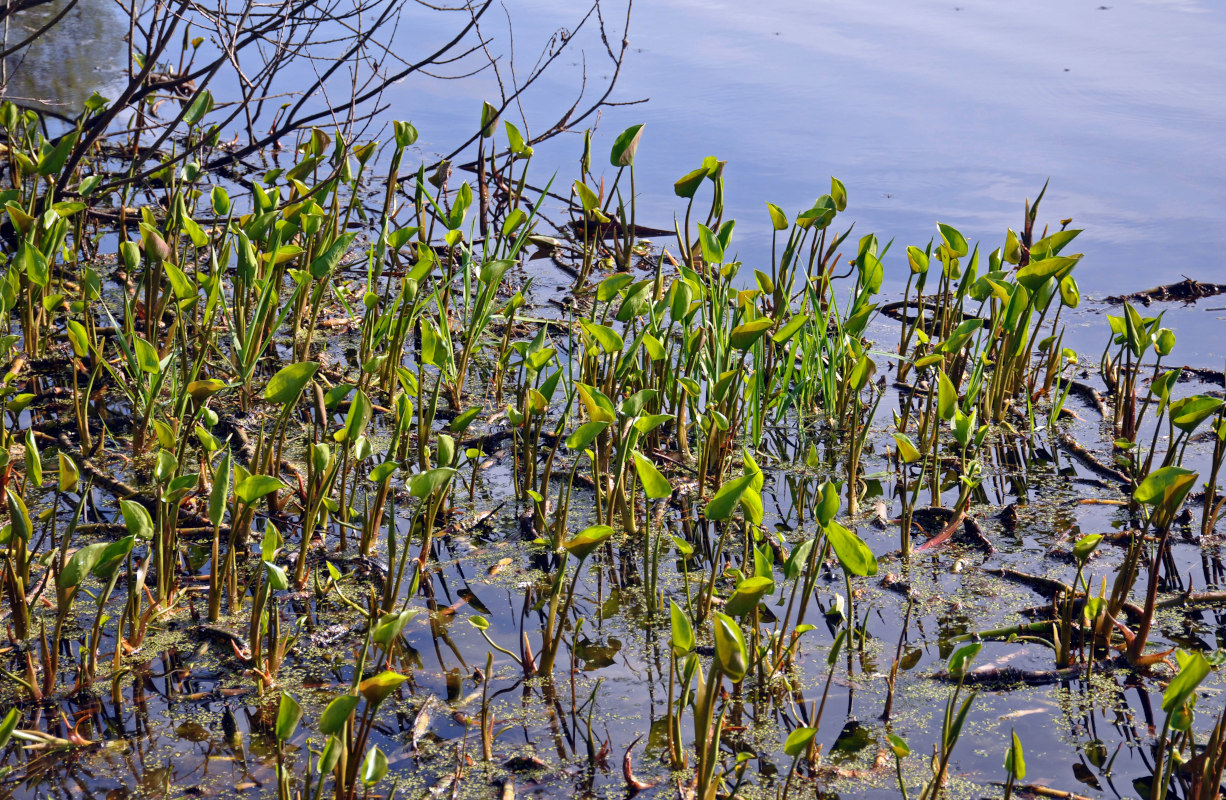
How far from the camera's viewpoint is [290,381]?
70.6 inches

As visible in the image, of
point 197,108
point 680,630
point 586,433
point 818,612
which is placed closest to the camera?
point 680,630

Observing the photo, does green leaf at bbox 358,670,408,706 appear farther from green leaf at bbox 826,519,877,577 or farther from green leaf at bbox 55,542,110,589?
green leaf at bbox 826,519,877,577

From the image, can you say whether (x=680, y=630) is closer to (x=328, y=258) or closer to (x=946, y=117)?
(x=328, y=258)

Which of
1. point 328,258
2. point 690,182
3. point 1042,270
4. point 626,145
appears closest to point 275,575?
point 328,258

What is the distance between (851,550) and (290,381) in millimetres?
929

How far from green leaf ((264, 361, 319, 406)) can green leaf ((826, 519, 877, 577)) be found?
0.84 m

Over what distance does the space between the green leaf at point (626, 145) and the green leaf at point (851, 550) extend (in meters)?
1.61

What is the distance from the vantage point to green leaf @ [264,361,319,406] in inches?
69.2

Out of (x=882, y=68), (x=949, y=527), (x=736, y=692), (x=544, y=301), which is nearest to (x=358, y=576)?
(x=736, y=692)

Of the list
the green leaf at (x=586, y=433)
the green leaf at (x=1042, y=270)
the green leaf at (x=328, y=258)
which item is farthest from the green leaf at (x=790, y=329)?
the green leaf at (x=328, y=258)

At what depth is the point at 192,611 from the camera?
5.94ft

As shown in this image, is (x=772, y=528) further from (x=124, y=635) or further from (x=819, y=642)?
(x=124, y=635)

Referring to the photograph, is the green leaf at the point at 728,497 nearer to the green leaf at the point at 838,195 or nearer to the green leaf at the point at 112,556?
the green leaf at the point at 112,556

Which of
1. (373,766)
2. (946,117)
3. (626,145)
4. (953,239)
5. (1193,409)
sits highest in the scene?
(946,117)
